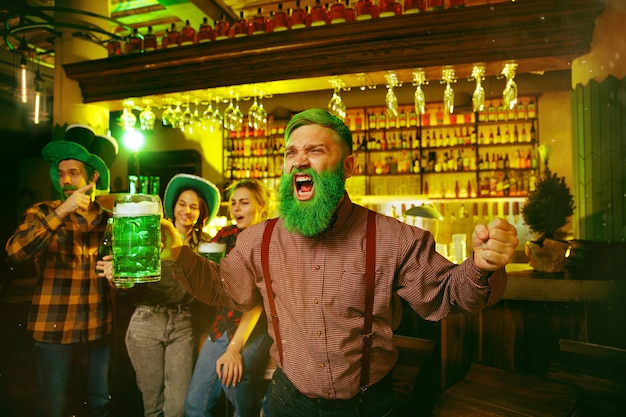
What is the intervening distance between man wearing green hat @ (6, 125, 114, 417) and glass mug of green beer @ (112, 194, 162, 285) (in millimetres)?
990

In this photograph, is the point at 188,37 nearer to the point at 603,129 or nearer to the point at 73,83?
the point at 73,83

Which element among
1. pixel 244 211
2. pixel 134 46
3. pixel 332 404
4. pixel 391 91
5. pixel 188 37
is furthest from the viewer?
pixel 134 46

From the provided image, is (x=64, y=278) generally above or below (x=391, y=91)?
below

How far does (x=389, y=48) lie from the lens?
3.10 meters

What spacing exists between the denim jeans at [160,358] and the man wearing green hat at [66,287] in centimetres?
25

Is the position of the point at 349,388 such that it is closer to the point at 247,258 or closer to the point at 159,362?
the point at 247,258

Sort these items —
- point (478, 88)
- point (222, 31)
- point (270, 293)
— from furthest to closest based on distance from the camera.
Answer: point (222, 31) → point (478, 88) → point (270, 293)

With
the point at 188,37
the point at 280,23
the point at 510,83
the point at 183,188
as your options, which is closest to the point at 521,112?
the point at 510,83

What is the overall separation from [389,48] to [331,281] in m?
2.20

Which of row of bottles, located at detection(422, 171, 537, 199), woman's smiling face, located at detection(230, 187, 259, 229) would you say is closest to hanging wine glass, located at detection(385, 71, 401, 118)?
woman's smiling face, located at detection(230, 187, 259, 229)

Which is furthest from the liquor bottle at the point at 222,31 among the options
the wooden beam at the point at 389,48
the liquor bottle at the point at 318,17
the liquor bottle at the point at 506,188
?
the liquor bottle at the point at 506,188

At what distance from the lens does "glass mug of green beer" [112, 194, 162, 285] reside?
131cm

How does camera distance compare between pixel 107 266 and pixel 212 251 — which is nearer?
pixel 107 266

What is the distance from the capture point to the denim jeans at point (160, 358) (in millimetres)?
2273
